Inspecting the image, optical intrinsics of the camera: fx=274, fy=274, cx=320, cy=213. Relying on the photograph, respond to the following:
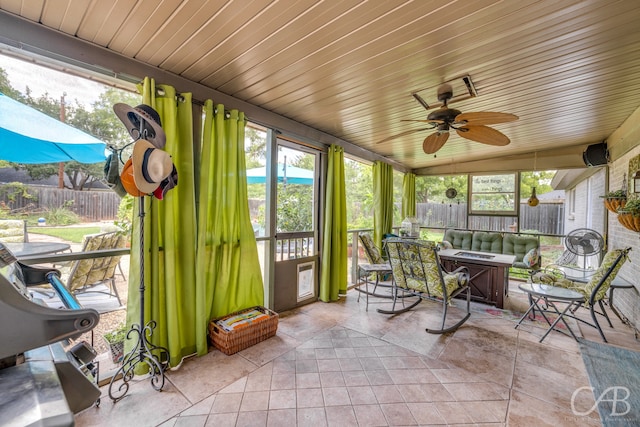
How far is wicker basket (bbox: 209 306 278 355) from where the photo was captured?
2401mm

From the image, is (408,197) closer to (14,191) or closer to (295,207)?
(295,207)

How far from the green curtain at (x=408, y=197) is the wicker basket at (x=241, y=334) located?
4.32 m

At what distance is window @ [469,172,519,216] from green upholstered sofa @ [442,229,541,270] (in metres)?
0.65

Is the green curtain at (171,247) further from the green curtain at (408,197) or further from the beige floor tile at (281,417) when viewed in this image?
the green curtain at (408,197)

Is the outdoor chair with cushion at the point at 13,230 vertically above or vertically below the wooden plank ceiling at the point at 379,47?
below

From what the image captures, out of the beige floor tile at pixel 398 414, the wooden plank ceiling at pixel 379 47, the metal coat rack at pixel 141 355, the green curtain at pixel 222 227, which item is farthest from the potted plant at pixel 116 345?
the wooden plank ceiling at pixel 379 47

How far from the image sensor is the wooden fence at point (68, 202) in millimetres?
1807

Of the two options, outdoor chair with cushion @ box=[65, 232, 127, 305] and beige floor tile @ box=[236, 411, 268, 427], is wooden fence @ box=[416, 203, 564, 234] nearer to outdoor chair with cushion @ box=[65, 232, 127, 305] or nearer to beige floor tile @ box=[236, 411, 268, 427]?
beige floor tile @ box=[236, 411, 268, 427]

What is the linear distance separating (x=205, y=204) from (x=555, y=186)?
7.37 m

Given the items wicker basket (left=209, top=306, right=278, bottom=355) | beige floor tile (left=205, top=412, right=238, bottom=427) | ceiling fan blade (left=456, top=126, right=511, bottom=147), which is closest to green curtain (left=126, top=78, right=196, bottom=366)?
wicker basket (left=209, top=306, right=278, bottom=355)

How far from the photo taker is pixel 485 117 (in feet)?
6.94

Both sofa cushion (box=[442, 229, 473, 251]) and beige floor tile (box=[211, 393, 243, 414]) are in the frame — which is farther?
sofa cushion (box=[442, 229, 473, 251])

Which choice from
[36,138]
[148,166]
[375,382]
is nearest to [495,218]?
[375,382]

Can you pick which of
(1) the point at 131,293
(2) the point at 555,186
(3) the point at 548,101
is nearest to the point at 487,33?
(3) the point at 548,101
